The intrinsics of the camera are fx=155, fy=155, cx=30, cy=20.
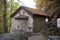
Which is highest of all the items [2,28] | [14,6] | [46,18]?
[14,6]

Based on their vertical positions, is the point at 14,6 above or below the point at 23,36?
above

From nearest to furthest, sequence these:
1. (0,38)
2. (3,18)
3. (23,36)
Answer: (23,36)
(0,38)
(3,18)

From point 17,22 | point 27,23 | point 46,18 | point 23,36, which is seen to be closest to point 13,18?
point 17,22

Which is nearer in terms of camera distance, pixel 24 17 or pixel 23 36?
pixel 23 36

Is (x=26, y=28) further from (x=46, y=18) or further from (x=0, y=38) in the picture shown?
(x=0, y=38)

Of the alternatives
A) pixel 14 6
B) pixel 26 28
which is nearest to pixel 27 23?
pixel 26 28

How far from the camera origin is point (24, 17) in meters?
27.2

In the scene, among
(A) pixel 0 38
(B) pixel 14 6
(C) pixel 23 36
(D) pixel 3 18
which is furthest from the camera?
(B) pixel 14 6

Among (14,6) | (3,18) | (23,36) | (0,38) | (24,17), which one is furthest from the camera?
(14,6)

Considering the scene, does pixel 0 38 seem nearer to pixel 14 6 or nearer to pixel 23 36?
pixel 23 36

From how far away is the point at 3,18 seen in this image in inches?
1153

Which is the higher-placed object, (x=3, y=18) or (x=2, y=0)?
(x=2, y=0)

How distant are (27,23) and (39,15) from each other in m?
2.75

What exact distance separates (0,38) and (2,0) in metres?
16.5
